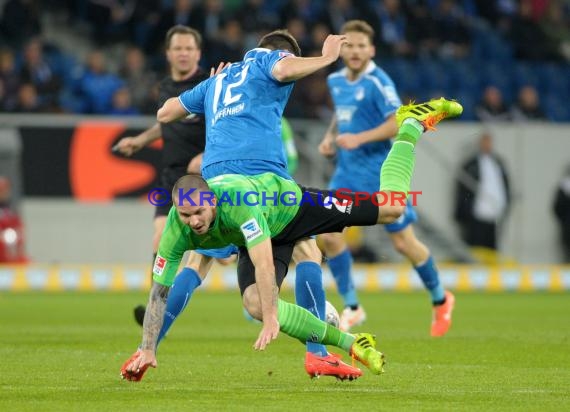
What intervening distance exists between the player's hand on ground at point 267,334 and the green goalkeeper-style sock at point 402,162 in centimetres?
140

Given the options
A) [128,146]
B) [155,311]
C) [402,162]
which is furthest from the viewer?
[128,146]

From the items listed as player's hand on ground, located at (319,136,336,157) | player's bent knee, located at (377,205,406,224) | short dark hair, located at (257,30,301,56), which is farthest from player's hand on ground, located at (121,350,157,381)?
player's hand on ground, located at (319,136,336,157)

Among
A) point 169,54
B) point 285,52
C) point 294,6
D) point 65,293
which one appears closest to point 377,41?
point 294,6

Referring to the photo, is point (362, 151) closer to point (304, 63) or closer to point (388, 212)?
point (388, 212)

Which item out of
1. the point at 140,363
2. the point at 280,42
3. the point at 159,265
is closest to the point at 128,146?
the point at 280,42

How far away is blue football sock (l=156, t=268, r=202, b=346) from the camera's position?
9.07 m

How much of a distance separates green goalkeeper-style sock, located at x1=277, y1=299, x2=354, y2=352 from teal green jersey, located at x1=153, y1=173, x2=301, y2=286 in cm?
46

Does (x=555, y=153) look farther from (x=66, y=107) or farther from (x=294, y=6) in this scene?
(x=66, y=107)

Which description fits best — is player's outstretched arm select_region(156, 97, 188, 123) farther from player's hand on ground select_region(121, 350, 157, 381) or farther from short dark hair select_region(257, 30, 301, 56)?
player's hand on ground select_region(121, 350, 157, 381)

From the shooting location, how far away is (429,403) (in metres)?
7.17

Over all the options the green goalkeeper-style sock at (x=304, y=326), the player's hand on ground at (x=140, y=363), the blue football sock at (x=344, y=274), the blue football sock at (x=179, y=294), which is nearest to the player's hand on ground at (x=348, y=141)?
the blue football sock at (x=344, y=274)

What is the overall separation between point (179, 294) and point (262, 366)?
804 mm

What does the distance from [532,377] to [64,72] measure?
13845 mm

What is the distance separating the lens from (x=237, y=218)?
7641mm
